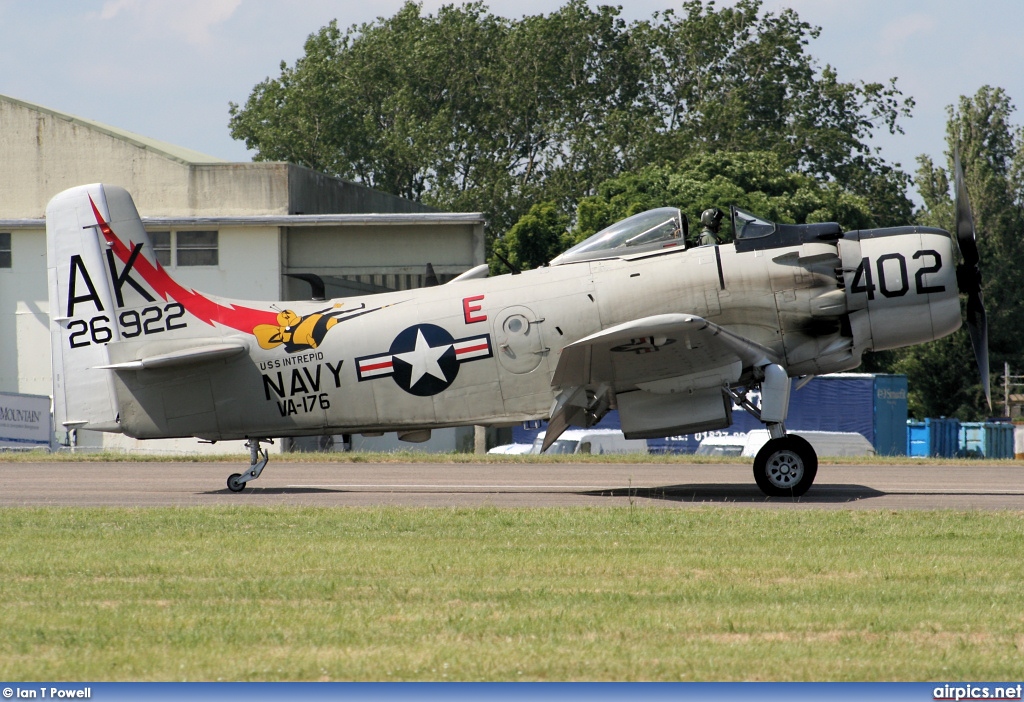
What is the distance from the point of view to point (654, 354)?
14.3m

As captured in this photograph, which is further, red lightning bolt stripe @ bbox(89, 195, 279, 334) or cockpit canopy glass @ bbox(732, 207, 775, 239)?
red lightning bolt stripe @ bbox(89, 195, 279, 334)

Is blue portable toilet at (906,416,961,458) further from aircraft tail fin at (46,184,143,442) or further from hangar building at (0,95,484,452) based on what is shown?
aircraft tail fin at (46,184,143,442)

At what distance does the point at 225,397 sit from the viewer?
15758 millimetres

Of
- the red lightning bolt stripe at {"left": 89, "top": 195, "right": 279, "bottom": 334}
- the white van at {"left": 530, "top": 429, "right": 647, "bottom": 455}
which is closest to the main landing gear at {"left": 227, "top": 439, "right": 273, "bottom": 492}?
the red lightning bolt stripe at {"left": 89, "top": 195, "right": 279, "bottom": 334}

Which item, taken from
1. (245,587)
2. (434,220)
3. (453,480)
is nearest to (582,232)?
(434,220)

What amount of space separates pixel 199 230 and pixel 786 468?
27.2 m

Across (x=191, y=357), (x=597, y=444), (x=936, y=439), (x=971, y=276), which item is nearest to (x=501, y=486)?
(x=191, y=357)

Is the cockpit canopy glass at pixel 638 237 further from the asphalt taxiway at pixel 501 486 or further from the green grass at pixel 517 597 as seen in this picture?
the green grass at pixel 517 597

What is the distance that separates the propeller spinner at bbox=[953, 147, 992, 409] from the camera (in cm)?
1455

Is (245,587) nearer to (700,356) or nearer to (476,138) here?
(700,356)

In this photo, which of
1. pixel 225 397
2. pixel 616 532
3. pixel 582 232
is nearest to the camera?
pixel 616 532

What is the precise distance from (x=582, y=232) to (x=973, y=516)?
43350mm

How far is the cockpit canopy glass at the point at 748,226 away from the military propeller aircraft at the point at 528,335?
2cm

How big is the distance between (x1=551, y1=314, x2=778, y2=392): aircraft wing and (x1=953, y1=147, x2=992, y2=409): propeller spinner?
260 centimetres
